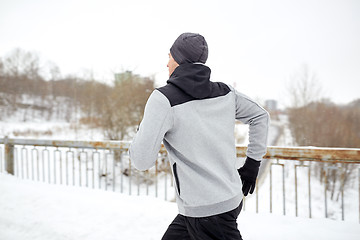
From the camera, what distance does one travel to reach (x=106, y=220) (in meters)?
3.12

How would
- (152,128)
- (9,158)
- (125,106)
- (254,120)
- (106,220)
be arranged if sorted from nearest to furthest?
(152,128) → (254,120) → (106,220) → (9,158) → (125,106)

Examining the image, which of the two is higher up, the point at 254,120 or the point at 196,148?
the point at 254,120

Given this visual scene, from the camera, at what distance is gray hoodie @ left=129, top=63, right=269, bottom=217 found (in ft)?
3.36

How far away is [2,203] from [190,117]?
4.01 meters

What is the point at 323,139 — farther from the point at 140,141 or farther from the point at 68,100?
the point at 68,100

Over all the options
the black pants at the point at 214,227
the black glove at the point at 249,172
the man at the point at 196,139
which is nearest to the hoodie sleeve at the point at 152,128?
the man at the point at 196,139

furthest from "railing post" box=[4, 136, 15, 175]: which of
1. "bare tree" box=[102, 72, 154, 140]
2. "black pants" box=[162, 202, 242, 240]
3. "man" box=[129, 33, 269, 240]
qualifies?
"bare tree" box=[102, 72, 154, 140]

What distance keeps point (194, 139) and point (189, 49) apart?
47 centimetres

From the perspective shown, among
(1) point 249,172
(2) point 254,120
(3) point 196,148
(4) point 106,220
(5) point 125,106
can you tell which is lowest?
(4) point 106,220

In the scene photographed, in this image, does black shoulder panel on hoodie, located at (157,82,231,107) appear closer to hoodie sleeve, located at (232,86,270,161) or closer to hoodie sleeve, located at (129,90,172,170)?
hoodie sleeve, located at (129,90,172,170)

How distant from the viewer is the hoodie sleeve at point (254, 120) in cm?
132

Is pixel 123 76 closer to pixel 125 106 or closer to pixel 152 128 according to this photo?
pixel 125 106

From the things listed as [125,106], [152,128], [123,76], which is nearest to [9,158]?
[152,128]

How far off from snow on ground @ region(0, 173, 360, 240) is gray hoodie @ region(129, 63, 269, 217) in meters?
2.00
